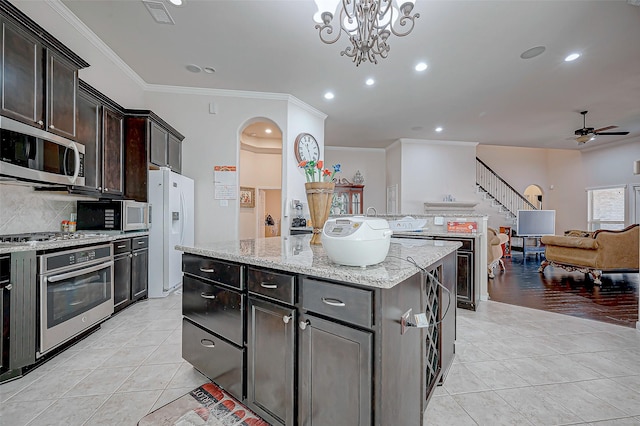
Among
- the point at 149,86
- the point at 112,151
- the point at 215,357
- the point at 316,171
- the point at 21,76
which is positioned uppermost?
the point at 149,86

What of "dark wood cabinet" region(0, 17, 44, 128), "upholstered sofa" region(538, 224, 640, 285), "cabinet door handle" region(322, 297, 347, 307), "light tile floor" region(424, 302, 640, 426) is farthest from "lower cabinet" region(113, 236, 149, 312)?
"upholstered sofa" region(538, 224, 640, 285)

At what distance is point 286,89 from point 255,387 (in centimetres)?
414

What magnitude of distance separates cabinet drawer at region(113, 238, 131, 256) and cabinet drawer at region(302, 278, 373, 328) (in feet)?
8.69

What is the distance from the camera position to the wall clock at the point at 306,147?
490 cm

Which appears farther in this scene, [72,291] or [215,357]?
[72,291]

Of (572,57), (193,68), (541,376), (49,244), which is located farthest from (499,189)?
(49,244)

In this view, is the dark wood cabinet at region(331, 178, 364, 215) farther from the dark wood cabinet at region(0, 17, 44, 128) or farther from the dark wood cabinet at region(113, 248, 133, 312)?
the dark wood cabinet at region(0, 17, 44, 128)

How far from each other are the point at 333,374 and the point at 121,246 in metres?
2.90

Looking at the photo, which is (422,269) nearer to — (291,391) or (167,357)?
(291,391)

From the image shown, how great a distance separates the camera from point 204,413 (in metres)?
1.56

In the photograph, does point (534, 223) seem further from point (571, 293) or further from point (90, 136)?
point (90, 136)

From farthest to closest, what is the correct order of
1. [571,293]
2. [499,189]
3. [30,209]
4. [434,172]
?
1. [499,189]
2. [434,172]
3. [571,293]
4. [30,209]

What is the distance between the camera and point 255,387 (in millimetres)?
1440

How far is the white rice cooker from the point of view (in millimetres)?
1101
